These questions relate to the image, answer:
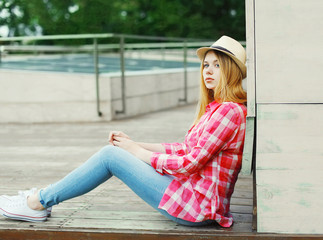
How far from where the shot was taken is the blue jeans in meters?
2.98

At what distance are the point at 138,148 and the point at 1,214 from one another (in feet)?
3.08

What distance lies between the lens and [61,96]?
335 inches

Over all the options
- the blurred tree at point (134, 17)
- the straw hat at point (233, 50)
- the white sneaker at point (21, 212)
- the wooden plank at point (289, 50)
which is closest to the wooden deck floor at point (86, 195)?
the white sneaker at point (21, 212)

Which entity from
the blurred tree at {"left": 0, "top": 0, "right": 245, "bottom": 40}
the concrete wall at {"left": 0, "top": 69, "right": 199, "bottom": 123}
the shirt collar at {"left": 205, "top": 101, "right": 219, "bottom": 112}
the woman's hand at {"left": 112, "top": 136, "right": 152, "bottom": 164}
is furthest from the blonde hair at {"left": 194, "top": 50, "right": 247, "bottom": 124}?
the blurred tree at {"left": 0, "top": 0, "right": 245, "bottom": 40}

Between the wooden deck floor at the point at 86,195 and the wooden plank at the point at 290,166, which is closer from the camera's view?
the wooden plank at the point at 290,166

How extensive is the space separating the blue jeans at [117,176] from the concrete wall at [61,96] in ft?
17.0

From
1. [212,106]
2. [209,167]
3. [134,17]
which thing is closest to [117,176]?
[209,167]

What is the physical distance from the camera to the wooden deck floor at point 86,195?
117 inches

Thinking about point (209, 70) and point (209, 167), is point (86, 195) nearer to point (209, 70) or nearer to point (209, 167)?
point (209, 167)

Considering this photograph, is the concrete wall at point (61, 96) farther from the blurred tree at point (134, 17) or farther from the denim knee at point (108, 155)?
the blurred tree at point (134, 17)

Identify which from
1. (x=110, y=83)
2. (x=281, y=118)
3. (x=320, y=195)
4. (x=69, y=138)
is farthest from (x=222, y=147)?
(x=110, y=83)

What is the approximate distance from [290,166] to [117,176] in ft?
3.18

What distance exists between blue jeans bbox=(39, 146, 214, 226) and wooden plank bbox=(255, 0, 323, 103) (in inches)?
29.9

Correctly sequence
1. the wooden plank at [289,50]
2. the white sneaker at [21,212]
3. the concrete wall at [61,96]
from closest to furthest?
the wooden plank at [289,50], the white sneaker at [21,212], the concrete wall at [61,96]
